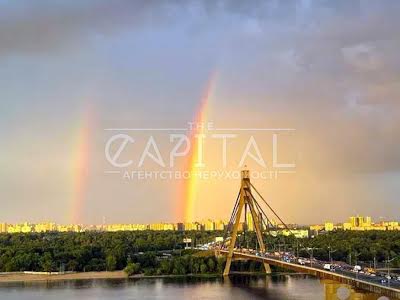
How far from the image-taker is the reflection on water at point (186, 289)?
17.5 m

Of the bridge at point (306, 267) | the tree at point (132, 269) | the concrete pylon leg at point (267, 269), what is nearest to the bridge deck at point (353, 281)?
the bridge at point (306, 267)

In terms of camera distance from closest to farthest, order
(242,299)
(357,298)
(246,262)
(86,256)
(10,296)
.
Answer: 1. (357,298)
2. (242,299)
3. (10,296)
4. (246,262)
5. (86,256)

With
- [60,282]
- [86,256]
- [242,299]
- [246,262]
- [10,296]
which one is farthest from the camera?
[86,256]

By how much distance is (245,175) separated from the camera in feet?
88.2

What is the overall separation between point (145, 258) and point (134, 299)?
10476 mm

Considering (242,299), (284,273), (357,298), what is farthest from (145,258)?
(357,298)

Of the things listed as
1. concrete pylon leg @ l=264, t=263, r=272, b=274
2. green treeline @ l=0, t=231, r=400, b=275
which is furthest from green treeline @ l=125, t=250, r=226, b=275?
concrete pylon leg @ l=264, t=263, r=272, b=274

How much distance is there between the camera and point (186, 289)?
1972cm

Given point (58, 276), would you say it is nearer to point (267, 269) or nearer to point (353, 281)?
point (267, 269)

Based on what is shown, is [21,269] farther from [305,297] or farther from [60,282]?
[305,297]

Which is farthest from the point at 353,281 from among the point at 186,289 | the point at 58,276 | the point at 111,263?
the point at 111,263

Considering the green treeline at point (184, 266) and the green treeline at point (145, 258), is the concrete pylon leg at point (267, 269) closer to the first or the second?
the green treeline at point (145, 258)

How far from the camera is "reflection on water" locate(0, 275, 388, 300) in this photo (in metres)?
17.5

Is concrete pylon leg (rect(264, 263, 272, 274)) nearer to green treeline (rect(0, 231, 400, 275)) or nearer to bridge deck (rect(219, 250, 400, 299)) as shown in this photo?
green treeline (rect(0, 231, 400, 275))
